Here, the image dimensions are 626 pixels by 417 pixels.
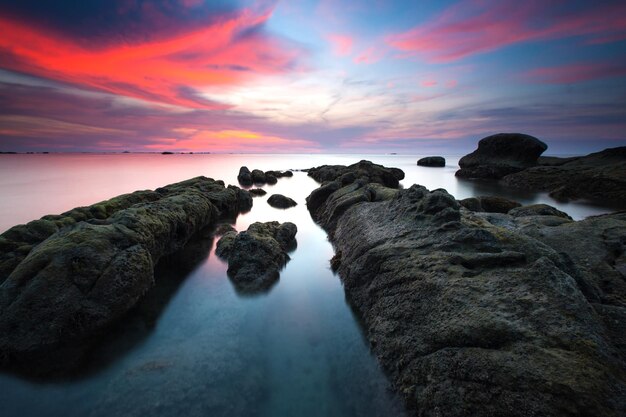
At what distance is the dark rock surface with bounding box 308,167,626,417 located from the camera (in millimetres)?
4543

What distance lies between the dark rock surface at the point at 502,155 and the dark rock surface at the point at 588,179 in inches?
355

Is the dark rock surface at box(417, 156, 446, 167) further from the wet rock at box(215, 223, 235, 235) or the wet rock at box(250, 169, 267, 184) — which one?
the wet rock at box(215, 223, 235, 235)

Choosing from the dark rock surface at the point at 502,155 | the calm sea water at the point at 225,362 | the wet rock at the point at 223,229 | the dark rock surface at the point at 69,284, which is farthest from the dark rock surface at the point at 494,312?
the dark rock surface at the point at 502,155

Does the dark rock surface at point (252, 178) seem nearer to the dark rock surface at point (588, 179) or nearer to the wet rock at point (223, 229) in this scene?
the wet rock at point (223, 229)

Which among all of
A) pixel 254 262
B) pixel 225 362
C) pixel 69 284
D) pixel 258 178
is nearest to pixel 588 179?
pixel 254 262

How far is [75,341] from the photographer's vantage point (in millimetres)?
8234

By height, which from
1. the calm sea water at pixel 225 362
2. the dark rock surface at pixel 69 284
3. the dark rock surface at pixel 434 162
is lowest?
the dark rock surface at pixel 434 162

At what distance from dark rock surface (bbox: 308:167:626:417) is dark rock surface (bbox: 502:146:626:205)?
30.4m

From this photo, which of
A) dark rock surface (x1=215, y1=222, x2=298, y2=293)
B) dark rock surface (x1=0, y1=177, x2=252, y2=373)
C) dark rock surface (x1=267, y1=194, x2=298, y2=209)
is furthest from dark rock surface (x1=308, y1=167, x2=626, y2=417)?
dark rock surface (x1=267, y1=194, x2=298, y2=209)

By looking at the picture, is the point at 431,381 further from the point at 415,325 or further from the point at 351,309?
the point at 351,309

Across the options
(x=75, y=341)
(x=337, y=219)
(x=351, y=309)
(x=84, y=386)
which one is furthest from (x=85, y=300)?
(x=337, y=219)

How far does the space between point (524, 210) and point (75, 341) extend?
66.3 feet

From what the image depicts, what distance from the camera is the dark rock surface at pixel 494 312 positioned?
14.9 ft

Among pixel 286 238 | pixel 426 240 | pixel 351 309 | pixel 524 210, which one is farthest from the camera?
pixel 286 238
